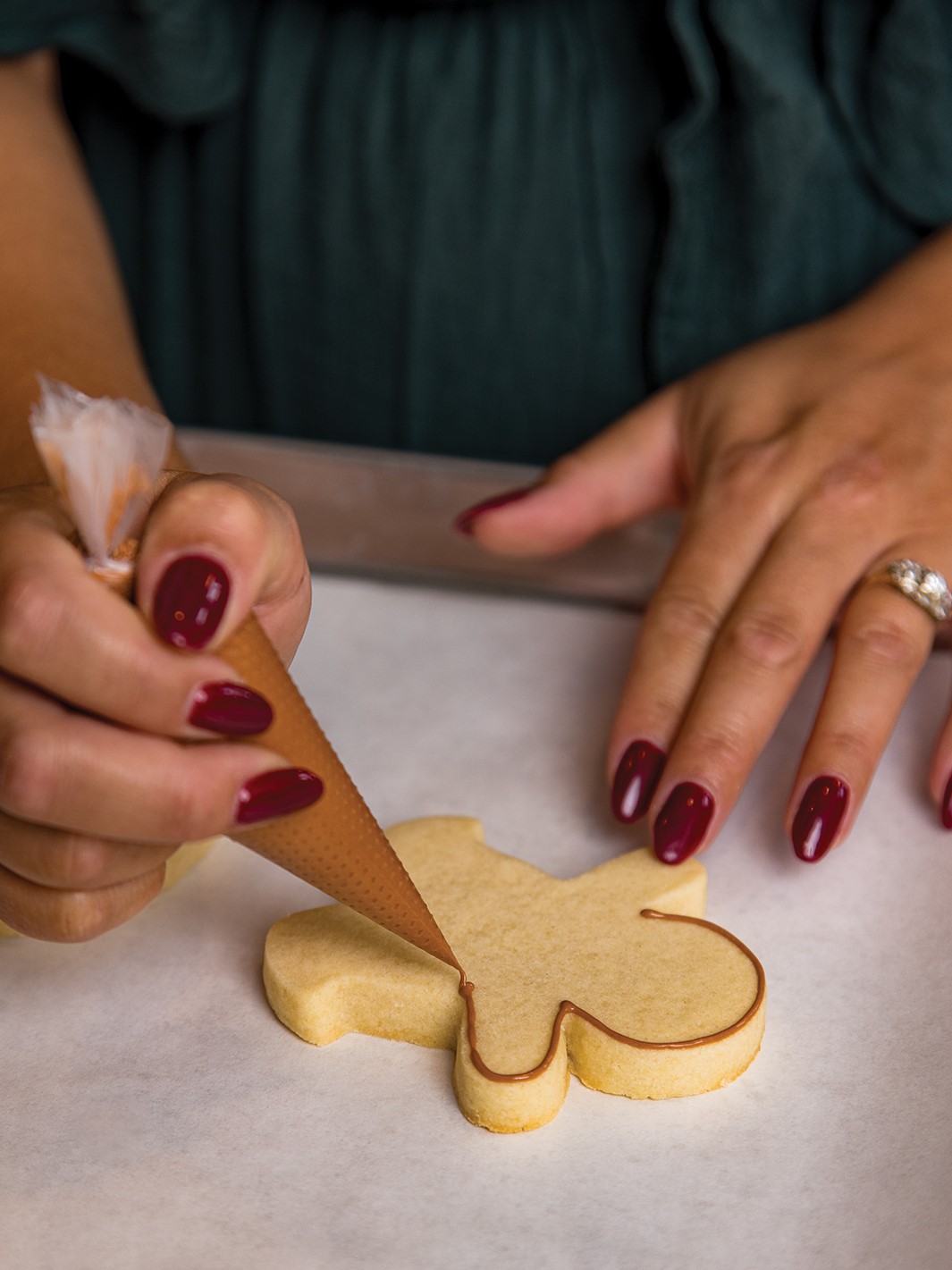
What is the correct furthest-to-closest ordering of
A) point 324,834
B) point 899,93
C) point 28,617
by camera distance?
point 899,93 < point 324,834 < point 28,617

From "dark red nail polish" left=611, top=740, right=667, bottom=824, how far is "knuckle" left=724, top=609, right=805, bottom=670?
11cm

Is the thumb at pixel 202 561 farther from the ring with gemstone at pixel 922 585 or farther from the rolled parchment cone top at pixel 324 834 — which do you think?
the ring with gemstone at pixel 922 585

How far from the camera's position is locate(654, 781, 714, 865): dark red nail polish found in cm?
97

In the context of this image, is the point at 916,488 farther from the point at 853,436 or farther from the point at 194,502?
the point at 194,502

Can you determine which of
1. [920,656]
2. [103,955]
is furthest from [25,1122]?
[920,656]

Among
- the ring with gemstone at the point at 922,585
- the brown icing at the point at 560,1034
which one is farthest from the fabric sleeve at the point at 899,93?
the brown icing at the point at 560,1034

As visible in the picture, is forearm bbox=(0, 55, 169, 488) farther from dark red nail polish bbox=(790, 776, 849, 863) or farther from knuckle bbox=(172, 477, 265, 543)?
dark red nail polish bbox=(790, 776, 849, 863)

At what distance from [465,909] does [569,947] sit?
8 cm

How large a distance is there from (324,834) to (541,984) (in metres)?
0.19

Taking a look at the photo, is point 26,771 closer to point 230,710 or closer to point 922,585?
point 230,710

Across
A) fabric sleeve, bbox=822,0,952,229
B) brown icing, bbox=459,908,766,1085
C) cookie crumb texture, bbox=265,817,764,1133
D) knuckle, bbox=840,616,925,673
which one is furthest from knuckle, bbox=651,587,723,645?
fabric sleeve, bbox=822,0,952,229

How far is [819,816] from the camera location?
3.26ft

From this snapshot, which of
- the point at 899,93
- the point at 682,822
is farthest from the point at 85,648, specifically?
the point at 899,93

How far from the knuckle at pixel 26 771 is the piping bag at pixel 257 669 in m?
0.10
